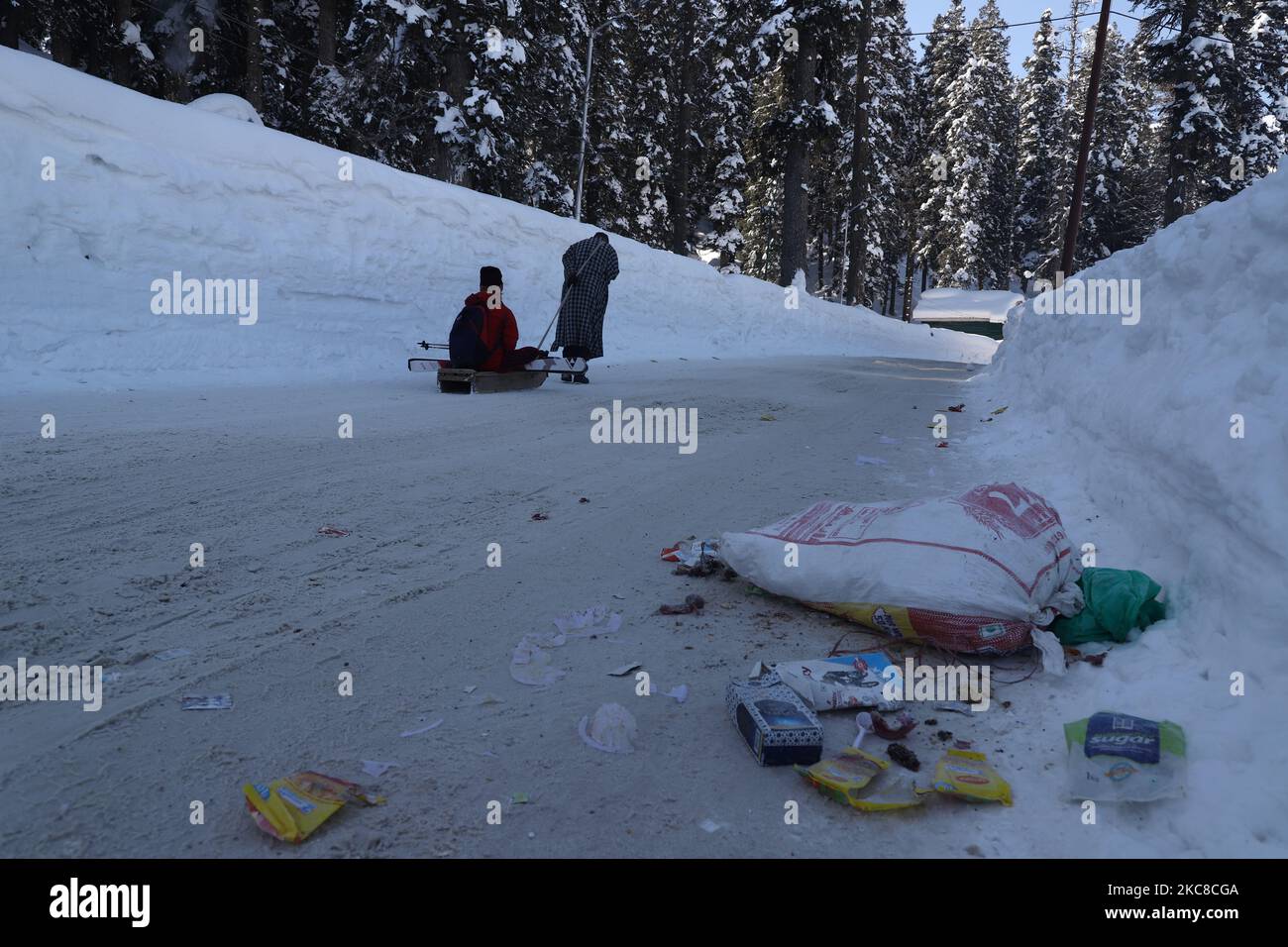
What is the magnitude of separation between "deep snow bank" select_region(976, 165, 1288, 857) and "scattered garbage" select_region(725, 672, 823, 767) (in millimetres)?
754

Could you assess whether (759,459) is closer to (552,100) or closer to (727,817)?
(727,817)

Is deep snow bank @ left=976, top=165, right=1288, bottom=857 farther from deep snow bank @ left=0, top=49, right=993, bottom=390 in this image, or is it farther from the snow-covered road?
deep snow bank @ left=0, top=49, right=993, bottom=390

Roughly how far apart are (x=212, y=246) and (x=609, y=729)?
392 inches

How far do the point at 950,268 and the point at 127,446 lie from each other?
182 feet

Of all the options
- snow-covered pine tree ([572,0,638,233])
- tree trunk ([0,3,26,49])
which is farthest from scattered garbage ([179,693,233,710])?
snow-covered pine tree ([572,0,638,233])

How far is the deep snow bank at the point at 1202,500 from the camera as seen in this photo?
7.18 feet

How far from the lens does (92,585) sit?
3309 millimetres

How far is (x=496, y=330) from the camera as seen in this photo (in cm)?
988

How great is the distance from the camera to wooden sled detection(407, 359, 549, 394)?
9.43m

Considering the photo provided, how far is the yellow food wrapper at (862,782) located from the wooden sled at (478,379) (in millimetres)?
7615

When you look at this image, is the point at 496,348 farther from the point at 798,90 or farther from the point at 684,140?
the point at 684,140

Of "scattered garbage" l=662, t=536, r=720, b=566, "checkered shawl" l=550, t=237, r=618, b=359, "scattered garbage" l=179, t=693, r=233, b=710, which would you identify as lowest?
"scattered garbage" l=179, t=693, r=233, b=710

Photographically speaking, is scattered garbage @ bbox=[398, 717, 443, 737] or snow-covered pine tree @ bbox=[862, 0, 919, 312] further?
snow-covered pine tree @ bbox=[862, 0, 919, 312]
